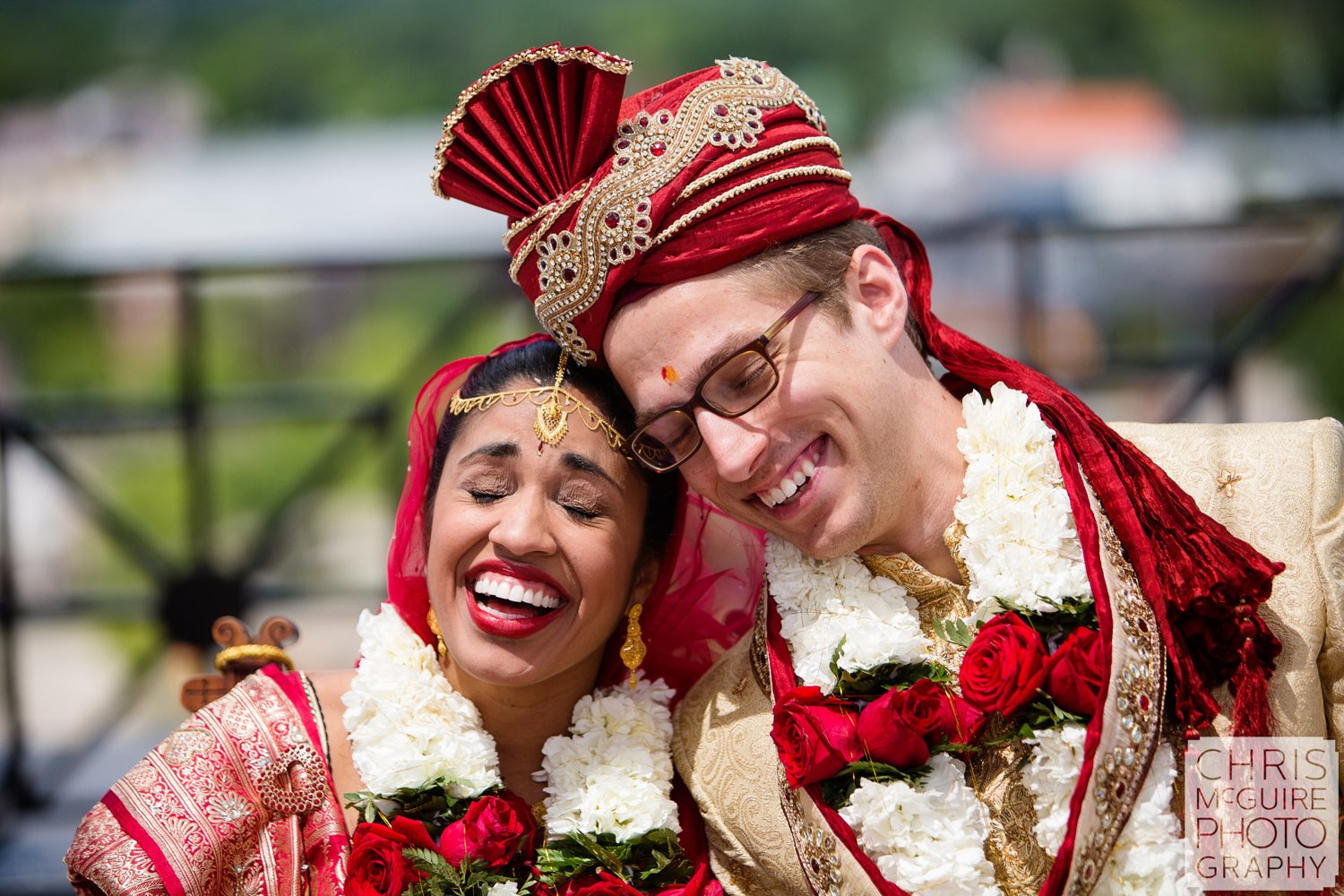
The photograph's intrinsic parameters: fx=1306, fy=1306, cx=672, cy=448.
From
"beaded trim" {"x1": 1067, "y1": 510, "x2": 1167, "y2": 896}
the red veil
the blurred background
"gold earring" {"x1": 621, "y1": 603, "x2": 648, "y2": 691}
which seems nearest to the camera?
"beaded trim" {"x1": 1067, "y1": 510, "x2": 1167, "y2": 896}

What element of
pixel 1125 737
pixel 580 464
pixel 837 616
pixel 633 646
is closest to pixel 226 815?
pixel 633 646

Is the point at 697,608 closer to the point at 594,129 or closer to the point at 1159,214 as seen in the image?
the point at 594,129

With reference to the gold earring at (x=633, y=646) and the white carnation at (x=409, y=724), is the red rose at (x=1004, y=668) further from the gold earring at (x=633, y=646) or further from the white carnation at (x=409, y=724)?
the white carnation at (x=409, y=724)

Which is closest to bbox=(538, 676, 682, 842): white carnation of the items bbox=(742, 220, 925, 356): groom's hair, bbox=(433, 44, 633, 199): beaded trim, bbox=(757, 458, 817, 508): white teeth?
bbox=(757, 458, 817, 508): white teeth

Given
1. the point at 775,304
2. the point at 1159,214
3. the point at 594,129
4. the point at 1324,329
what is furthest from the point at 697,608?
the point at 1159,214

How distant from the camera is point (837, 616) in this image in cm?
260

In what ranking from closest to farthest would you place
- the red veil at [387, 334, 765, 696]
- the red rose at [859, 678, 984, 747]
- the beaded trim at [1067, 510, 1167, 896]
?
the beaded trim at [1067, 510, 1167, 896]
the red rose at [859, 678, 984, 747]
the red veil at [387, 334, 765, 696]

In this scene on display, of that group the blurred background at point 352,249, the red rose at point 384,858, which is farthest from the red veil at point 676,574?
the blurred background at point 352,249

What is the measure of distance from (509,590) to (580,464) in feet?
0.98

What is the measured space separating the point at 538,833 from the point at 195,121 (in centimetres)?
690

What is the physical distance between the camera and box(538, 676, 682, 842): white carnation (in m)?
2.67

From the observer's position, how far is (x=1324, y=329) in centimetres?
652

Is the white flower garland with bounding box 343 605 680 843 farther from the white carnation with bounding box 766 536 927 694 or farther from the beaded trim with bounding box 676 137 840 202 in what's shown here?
the beaded trim with bounding box 676 137 840 202

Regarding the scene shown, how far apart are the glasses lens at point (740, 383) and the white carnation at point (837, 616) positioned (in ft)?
1.32
